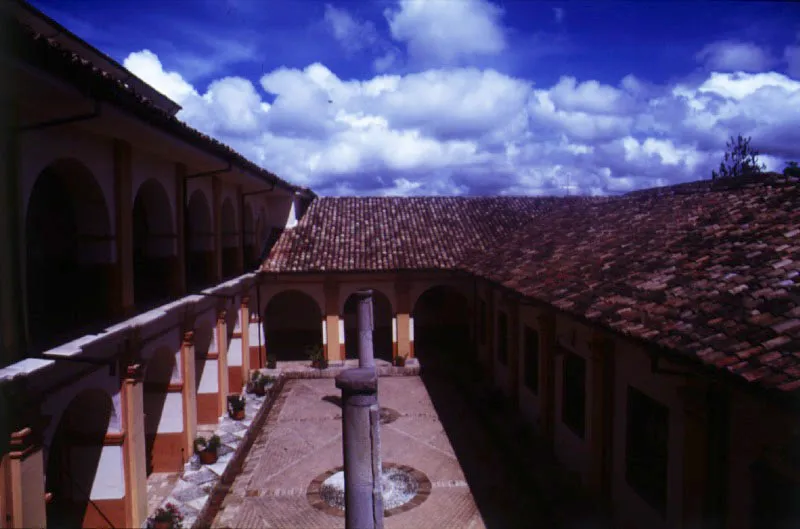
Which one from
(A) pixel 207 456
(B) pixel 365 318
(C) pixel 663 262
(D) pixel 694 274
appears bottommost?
(A) pixel 207 456

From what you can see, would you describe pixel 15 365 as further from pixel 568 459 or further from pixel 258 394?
pixel 258 394

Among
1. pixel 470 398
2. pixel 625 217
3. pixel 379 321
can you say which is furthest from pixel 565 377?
pixel 379 321

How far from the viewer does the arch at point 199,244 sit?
12.9m

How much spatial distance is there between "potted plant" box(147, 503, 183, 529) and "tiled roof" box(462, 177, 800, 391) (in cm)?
697

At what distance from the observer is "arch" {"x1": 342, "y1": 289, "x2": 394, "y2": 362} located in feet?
73.6

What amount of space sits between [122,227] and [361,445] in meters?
5.63

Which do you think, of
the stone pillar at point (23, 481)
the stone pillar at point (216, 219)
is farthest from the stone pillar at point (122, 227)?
the stone pillar at point (216, 219)

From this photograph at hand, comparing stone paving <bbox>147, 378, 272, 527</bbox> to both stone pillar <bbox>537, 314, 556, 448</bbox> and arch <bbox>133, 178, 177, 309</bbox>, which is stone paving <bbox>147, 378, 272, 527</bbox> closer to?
arch <bbox>133, 178, 177, 309</bbox>

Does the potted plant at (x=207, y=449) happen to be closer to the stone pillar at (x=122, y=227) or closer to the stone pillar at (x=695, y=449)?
the stone pillar at (x=122, y=227)

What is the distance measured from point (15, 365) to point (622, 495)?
8.27m

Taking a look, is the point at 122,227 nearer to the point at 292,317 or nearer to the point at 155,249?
the point at 155,249

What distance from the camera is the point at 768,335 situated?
5.48 m

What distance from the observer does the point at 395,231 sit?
22125mm

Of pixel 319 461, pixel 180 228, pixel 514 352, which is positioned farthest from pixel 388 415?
pixel 180 228
